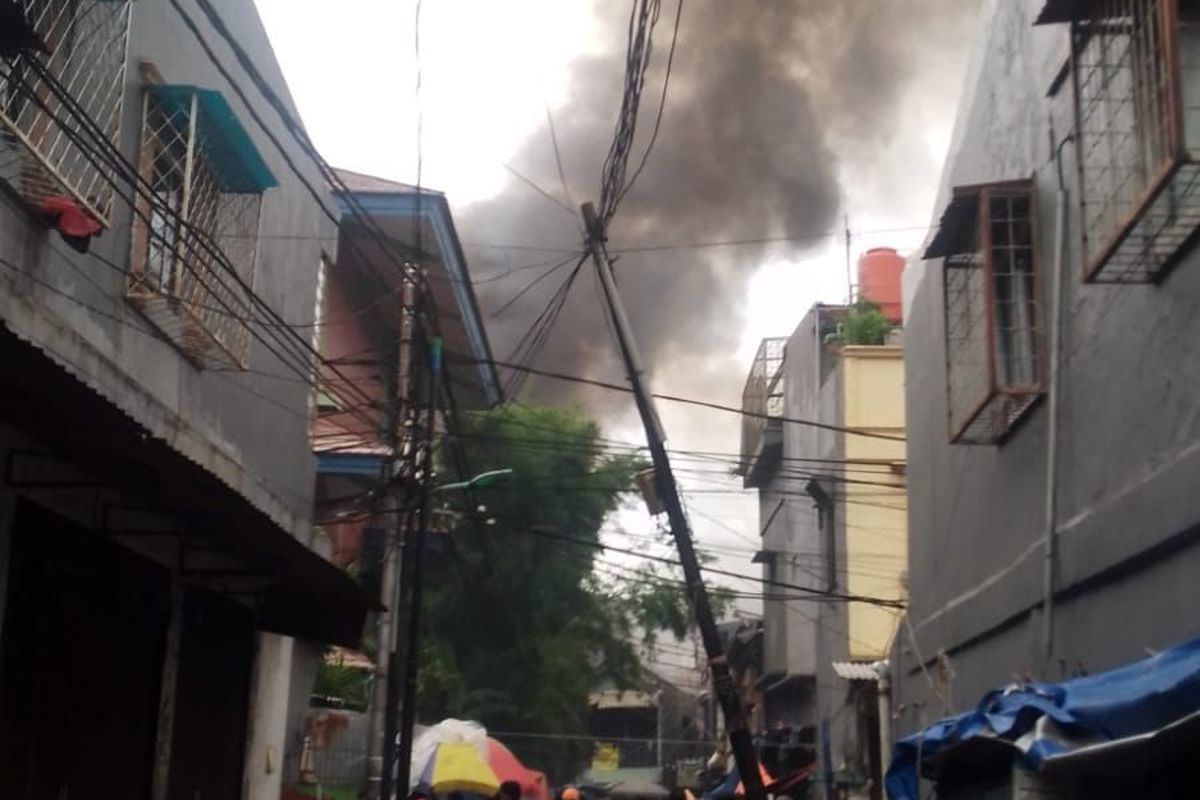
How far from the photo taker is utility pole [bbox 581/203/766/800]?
11.5m

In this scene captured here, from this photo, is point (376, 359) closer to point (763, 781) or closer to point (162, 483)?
point (763, 781)

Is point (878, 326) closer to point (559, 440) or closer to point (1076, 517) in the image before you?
point (559, 440)

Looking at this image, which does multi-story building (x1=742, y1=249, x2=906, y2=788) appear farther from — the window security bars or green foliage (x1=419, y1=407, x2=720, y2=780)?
the window security bars

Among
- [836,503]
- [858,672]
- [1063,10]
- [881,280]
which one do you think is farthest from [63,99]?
[881,280]

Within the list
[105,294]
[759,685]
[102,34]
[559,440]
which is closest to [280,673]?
[105,294]

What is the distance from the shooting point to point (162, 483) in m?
8.01

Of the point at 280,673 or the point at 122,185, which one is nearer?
the point at 122,185

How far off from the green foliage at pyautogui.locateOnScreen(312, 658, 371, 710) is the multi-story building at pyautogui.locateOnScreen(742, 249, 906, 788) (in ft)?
21.7

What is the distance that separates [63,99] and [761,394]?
2495cm

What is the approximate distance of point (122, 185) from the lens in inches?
389

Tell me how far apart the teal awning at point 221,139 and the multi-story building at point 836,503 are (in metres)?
9.78

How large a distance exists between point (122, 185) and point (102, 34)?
44.6 inches

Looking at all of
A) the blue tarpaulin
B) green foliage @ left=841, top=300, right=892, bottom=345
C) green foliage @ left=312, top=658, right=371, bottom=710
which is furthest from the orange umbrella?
green foliage @ left=841, top=300, right=892, bottom=345

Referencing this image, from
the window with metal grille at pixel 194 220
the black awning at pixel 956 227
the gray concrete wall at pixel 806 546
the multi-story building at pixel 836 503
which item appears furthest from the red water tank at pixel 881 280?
the window with metal grille at pixel 194 220
